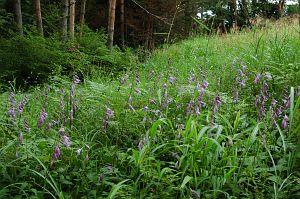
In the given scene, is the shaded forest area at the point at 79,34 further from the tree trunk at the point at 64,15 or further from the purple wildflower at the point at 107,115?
the purple wildflower at the point at 107,115

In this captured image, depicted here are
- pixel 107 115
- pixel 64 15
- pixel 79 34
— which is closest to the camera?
pixel 107 115

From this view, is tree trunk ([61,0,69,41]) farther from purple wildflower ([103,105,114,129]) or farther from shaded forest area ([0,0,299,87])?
purple wildflower ([103,105,114,129])

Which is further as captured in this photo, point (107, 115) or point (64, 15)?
point (64, 15)

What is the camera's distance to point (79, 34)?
11062 mm

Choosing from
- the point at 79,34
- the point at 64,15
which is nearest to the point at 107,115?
the point at 64,15

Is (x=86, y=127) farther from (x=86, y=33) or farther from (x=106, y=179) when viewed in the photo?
(x=86, y=33)

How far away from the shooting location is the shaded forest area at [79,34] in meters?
7.97

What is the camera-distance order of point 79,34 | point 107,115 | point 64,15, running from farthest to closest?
point 79,34 < point 64,15 < point 107,115

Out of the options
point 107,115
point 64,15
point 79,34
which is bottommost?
point 107,115

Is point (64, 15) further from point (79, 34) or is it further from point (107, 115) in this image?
point (107, 115)

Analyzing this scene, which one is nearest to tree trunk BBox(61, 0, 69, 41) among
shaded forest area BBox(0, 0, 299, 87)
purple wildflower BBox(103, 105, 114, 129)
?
shaded forest area BBox(0, 0, 299, 87)

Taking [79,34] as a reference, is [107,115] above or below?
below

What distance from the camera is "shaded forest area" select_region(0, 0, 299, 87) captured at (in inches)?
314

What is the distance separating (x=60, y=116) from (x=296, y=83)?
231 centimetres
